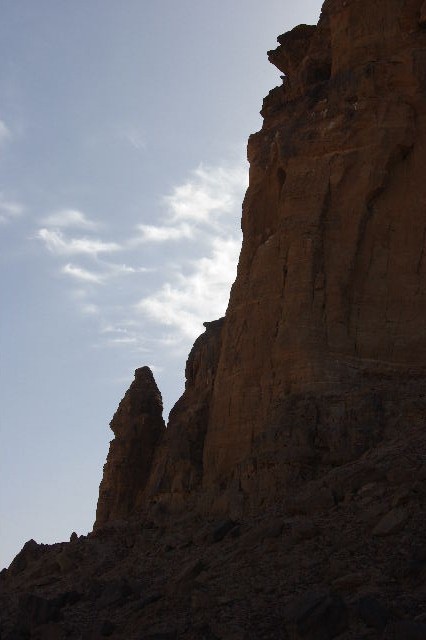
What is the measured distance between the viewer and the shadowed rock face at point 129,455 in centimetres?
3153

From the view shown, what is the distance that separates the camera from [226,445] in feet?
90.1

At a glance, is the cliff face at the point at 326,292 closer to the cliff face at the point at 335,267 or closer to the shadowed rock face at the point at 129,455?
the cliff face at the point at 335,267

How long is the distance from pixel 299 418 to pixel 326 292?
420cm

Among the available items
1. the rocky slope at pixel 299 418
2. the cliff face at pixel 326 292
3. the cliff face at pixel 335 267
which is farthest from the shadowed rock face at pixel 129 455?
the cliff face at pixel 335 267

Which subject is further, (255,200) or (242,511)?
(255,200)

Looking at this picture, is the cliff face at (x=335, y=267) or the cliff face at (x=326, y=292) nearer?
the cliff face at (x=326, y=292)

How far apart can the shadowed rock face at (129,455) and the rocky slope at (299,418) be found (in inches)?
2.6

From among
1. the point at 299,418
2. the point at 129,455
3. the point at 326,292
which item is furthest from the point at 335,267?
the point at 129,455

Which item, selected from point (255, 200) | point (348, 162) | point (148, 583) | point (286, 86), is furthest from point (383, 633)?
point (286, 86)

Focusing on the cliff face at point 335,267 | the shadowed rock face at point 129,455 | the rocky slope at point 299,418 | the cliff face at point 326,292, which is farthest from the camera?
the shadowed rock face at point 129,455

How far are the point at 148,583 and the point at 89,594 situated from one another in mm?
1357

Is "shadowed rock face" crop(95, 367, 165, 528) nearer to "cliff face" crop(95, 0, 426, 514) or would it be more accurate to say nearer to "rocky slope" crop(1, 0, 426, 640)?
"rocky slope" crop(1, 0, 426, 640)

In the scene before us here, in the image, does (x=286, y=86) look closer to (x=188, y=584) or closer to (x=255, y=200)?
(x=255, y=200)

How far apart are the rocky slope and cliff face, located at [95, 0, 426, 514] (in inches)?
2.3
